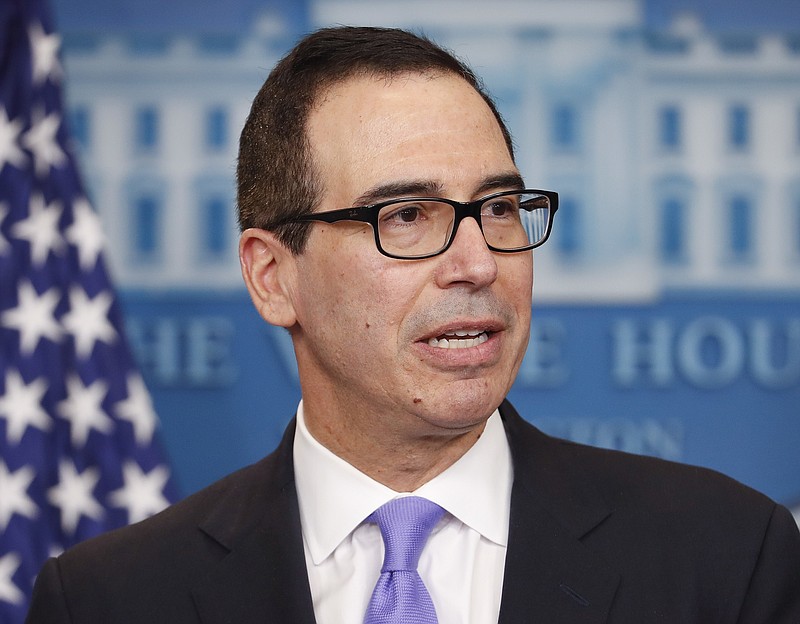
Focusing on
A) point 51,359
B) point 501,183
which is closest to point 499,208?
point 501,183

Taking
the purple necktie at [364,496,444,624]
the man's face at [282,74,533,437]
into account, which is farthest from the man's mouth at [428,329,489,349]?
the purple necktie at [364,496,444,624]

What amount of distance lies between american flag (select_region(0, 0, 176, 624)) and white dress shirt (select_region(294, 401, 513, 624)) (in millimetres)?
1312

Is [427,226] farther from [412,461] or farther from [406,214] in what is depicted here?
[412,461]

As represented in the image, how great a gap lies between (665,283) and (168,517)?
6.68 feet

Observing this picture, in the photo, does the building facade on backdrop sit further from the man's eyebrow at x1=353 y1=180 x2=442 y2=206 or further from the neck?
the man's eyebrow at x1=353 y1=180 x2=442 y2=206

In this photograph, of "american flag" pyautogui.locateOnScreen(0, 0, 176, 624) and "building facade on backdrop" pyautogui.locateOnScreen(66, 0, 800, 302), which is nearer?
"american flag" pyautogui.locateOnScreen(0, 0, 176, 624)

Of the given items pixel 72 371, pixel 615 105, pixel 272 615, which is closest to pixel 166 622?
pixel 272 615

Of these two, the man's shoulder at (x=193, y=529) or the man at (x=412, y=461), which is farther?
the man's shoulder at (x=193, y=529)

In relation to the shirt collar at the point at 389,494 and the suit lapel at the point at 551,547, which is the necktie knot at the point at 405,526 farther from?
the suit lapel at the point at 551,547

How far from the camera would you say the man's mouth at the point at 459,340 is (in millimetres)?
1775

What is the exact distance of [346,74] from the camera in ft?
6.29

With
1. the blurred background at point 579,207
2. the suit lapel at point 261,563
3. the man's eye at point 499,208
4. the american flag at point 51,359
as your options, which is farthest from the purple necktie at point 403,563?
the blurred background at point 579,207

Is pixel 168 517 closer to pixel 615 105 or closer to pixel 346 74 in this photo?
pixel 346 74

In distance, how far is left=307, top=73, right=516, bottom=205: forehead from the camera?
1.79 meters
